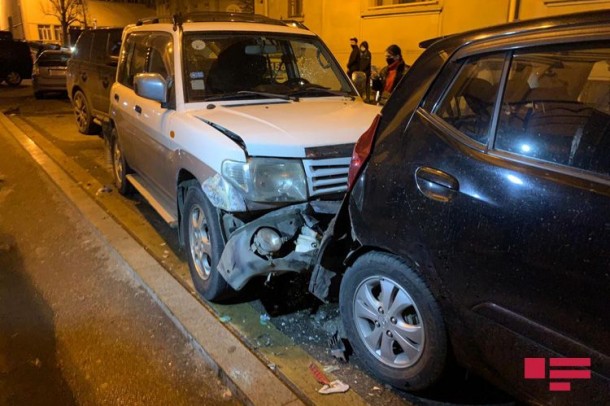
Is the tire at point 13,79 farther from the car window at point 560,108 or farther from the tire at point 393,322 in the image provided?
the car window at point 560,108

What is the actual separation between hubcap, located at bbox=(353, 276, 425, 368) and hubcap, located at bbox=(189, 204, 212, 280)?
51.8 inches

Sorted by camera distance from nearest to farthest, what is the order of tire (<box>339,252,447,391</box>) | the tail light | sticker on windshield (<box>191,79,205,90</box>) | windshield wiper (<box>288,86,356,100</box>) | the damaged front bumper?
1. tire (<box>339,252,447,391</box>)
2. the tail light
3. the damaged front bumper
4. sticker on windshield (<box>191,79,205,90</box>)
5. windshield wiper (<box>288,86,356,100</box>)

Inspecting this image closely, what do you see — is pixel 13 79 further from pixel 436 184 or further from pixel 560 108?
pixel 560 108

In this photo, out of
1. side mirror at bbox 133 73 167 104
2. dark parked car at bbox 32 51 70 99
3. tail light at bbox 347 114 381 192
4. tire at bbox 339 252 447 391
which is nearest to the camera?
tire at bbox 339 252 447 391

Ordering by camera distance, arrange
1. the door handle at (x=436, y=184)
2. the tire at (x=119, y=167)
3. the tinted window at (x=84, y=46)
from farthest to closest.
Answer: the tinted window at (x=84, y=46), the tire at (x=119, y=167), the door handle at (x=436, y=184)

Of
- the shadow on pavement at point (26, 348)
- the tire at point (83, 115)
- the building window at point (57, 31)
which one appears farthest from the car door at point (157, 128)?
the building window at point (57, 31)

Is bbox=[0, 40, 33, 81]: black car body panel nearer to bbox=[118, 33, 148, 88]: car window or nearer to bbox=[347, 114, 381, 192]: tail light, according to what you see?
bbox=[118, 33, 148, 88]: car window

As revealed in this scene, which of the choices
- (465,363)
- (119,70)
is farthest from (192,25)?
(465,363)

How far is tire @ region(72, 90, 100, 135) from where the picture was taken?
33.8 ft

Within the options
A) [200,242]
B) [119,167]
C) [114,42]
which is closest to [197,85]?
[200,242]

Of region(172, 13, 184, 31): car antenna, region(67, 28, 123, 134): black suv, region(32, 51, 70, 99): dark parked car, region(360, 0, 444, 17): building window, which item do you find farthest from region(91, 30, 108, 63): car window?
region(360, 0, 444, 17): building window

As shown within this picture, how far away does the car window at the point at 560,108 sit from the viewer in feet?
6.71

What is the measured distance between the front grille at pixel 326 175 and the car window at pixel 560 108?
1.40 m

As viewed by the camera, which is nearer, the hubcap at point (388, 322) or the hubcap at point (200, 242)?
the hubcap at point (388, 322)
